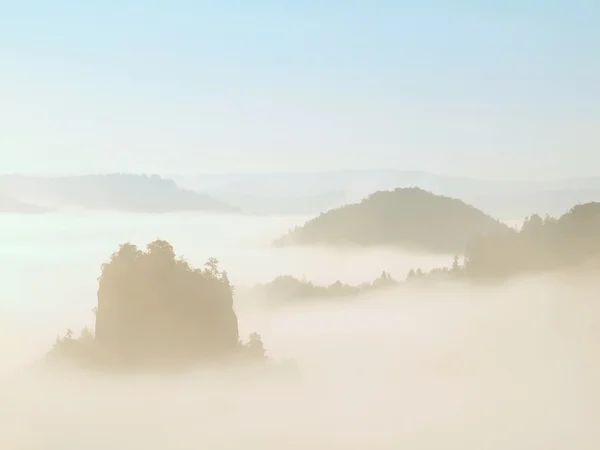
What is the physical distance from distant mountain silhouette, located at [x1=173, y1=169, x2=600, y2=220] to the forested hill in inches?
3.9

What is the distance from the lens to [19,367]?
18.2 feet

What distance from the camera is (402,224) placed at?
628 centimetres

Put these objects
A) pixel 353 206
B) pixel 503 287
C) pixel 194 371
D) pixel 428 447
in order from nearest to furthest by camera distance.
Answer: pixel 428 447, pixel 194 371, pixel 503 287, pixel 353 206

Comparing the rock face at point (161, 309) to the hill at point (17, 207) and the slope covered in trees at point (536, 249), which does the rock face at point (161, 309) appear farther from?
the slope covered in trees at point (536, 249)

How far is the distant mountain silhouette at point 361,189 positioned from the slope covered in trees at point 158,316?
0.80 metres

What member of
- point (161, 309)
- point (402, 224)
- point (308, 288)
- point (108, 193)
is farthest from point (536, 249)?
point (108, 193)

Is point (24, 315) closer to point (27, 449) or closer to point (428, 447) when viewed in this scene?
point (27, 449)

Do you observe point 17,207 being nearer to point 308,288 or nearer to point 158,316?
point 158,316

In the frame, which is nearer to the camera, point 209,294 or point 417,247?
point 209,294

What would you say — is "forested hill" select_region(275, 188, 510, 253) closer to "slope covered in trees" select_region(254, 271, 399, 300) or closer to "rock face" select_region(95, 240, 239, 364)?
"slope covered in trees" select_region(254, 271, 399, 300)

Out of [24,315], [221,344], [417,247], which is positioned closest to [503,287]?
[417,247]

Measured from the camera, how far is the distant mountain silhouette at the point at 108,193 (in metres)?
6.05

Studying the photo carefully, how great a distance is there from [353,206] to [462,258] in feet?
3.85

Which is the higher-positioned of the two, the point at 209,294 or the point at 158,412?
the point at 209,294
